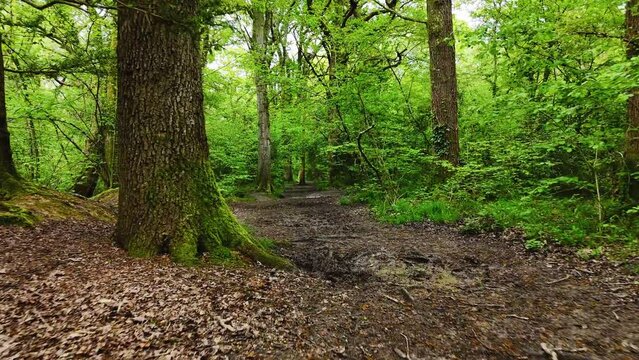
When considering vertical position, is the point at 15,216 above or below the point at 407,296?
above

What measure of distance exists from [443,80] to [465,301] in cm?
660

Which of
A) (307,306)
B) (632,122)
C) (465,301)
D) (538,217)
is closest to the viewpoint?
(307,306)

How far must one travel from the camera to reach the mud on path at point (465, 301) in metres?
2.51

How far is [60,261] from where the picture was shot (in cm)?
328

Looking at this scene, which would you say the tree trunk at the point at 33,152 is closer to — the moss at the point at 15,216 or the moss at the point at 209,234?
the moss at the point at 15,216

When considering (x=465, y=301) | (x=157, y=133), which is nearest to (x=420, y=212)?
(x=465, y=301)

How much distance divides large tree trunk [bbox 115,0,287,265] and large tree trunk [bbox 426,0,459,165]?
6500 millimetres

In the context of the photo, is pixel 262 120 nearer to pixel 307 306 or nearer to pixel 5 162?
pixel 5 162

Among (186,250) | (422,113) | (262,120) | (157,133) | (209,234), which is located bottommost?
(186,250)

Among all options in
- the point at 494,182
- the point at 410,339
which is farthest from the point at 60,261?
the point at 494,182

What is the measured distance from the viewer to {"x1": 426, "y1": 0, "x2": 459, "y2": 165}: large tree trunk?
331 inches

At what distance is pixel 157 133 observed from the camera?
12.0 ft

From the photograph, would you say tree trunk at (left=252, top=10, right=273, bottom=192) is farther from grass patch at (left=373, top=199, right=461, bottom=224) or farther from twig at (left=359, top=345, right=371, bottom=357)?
twig at (left=359, top=345, right=371, bottom=357)

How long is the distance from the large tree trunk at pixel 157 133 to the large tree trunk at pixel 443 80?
256 inches
